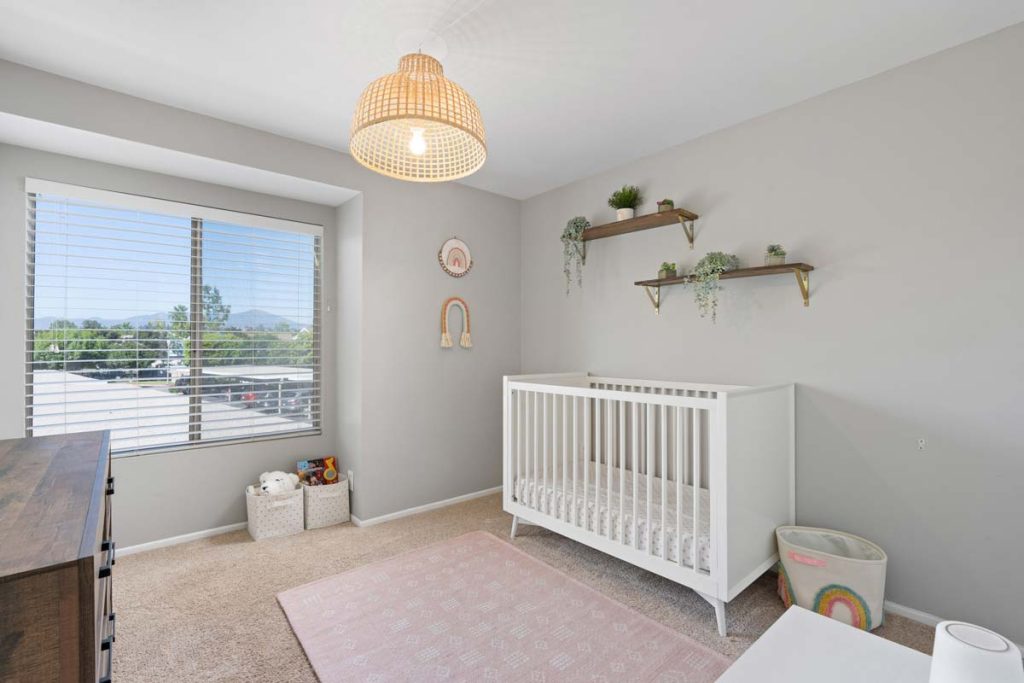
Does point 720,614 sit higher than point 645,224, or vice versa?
point 645,224

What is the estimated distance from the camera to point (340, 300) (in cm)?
332

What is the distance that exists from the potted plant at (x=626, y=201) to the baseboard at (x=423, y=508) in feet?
7.60

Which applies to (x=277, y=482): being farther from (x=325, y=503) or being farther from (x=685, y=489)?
(x=685, y=489)

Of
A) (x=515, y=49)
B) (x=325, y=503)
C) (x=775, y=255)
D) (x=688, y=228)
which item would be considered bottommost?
(x=325, y=503)

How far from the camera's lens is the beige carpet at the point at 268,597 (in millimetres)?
1752

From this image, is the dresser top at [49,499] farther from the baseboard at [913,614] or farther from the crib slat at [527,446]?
the baseboard at [913,614]

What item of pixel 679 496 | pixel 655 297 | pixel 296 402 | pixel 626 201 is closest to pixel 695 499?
pixel 679 496

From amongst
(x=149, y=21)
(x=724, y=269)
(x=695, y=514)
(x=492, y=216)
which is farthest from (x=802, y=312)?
(x=149, y=21)

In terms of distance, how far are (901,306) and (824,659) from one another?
1.77 m

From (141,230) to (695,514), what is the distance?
10.9ft

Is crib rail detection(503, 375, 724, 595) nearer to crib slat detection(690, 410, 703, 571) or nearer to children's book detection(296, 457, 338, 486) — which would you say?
crib slat detection(690, 410, 703, 571)

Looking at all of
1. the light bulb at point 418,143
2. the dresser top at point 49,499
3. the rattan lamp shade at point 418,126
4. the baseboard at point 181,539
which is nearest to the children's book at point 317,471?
the baseboard at point 181,539

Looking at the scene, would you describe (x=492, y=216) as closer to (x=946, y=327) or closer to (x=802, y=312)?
(x=802, y=312)

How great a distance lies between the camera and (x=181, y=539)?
2.76 m
